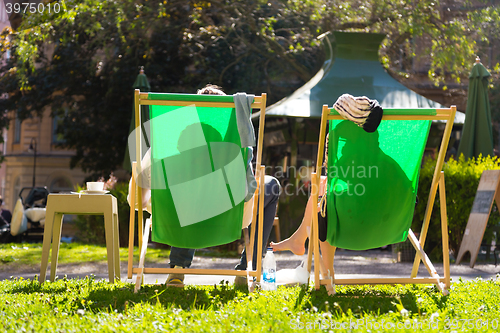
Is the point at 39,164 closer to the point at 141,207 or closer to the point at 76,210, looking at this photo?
the point at 76,210

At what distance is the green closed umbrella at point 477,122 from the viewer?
837 centimetres

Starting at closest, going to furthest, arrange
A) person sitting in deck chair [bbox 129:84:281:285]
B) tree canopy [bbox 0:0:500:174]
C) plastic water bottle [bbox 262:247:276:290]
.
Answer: person sitting in deck chair [bbox 129:84:281:285] < plastic water bottle [bbox 262:247:276:290] < tree canopy [bbox 0:0:500:174]

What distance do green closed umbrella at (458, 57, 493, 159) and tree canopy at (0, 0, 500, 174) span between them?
16.3 ft

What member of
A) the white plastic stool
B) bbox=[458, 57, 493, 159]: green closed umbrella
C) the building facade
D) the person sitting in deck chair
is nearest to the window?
the building facade

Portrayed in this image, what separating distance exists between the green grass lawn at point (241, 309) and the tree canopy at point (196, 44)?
987cm

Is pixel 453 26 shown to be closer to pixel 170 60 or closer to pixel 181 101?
pixel 170 60

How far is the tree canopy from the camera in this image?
527 inches


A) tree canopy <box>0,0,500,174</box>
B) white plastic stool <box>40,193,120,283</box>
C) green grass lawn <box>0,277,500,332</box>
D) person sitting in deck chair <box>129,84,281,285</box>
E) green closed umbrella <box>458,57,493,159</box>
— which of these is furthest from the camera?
tree canopy <box>0,0,500,174</box>

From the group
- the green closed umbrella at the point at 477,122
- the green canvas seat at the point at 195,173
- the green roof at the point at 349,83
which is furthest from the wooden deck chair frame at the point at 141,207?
the green closed umbrella at the point at 477,122

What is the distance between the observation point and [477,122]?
27.8ft

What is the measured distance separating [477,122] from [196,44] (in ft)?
30.3

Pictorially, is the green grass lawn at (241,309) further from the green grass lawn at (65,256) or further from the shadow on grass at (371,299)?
the green grass lawn at (65,256)

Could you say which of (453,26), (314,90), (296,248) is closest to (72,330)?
(296,248)

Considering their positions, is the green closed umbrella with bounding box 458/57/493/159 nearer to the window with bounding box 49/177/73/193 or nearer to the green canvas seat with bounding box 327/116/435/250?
the green canvas seat with bounding box 327/116/435/250
